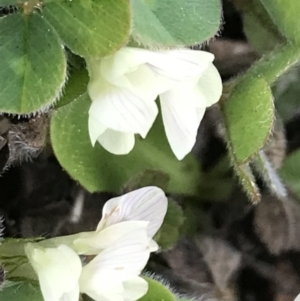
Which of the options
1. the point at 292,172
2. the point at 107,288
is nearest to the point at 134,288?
the point at 107,288

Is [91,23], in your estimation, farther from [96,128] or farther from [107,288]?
[107,288]

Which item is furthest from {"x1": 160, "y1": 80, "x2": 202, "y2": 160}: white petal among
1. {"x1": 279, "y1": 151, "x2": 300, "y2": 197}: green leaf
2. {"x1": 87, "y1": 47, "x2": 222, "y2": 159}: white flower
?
{"x1": 279, "y1": 151, "x2": 300, "y2": 197}: green leaf

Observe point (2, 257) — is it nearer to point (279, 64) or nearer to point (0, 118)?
point (0, 118)

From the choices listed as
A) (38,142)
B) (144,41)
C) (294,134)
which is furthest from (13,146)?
(294,134)

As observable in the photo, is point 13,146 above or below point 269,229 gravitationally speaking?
above

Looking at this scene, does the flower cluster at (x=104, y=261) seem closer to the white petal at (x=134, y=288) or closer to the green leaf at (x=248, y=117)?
the white petal at (x=134, y=288)

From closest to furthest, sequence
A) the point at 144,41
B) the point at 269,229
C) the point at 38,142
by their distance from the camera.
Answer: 1. the point at 144,41
2. the point at 38,142
3. the point at 269,229
